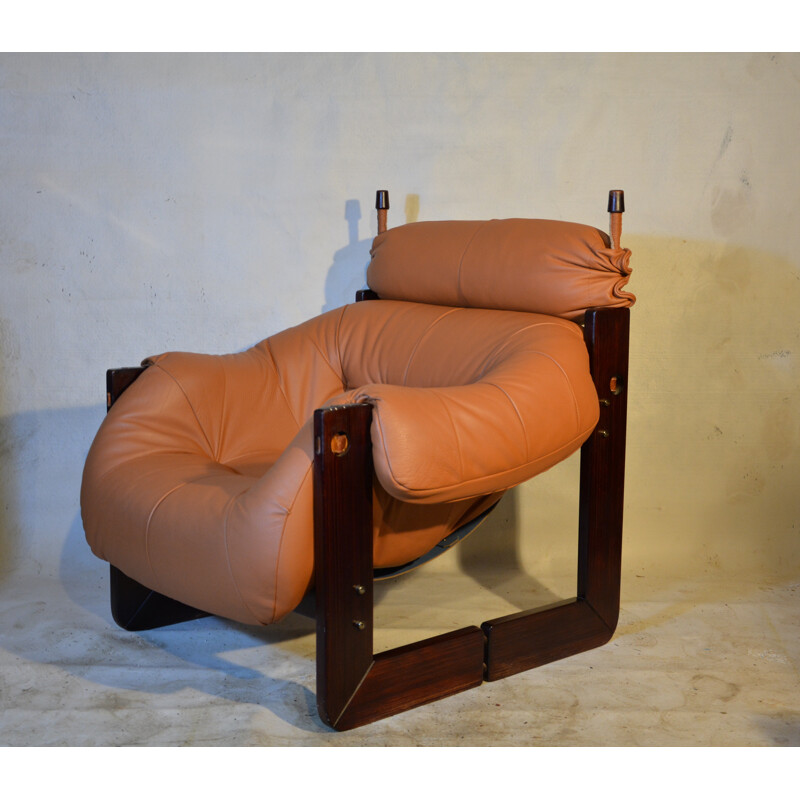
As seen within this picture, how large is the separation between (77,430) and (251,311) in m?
0.56

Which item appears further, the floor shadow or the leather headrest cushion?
the leather headrest cushion

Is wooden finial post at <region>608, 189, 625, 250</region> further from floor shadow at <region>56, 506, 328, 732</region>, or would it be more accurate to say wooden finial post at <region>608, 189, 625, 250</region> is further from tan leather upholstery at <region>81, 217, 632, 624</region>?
floor shadow at <region>56, 506, 328, 732</region>

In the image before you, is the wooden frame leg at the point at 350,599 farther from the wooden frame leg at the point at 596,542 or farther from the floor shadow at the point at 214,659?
the wooden frame leg at the point at 596,542

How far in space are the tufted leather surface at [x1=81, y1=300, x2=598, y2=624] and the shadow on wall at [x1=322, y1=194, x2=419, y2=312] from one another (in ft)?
0.85

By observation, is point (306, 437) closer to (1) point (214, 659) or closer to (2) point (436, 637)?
(2) point (436, 637)

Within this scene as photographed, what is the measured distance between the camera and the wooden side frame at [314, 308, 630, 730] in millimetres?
1496

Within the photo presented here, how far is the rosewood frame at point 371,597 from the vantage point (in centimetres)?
150

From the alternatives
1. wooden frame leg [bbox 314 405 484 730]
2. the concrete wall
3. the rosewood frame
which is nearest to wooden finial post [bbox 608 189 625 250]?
the rosewood frame

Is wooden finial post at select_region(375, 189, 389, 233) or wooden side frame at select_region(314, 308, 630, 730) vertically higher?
wooden finial post at select_region(375, 189, 389, 233)

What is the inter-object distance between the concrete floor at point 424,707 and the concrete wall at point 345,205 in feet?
1.23

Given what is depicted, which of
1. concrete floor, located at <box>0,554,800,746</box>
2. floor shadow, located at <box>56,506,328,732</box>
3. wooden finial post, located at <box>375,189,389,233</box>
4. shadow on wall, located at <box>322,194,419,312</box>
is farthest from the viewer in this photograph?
shadow on wall, located at <box>322,194,419,312</box>

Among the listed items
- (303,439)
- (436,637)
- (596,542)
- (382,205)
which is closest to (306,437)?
(303,439)

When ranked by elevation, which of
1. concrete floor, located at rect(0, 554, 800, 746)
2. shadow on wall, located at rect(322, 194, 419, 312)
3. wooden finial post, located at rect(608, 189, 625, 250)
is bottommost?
concrete floor, located at rect(0, 554, 800, 746)

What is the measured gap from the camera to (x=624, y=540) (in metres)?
2.57
